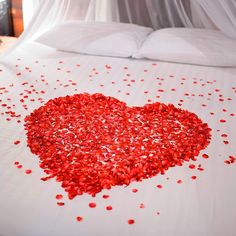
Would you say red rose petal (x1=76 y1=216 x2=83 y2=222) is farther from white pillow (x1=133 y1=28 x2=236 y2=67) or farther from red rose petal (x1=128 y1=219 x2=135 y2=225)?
white pillow (x1=133 y1=28 x2=236 y2=67)

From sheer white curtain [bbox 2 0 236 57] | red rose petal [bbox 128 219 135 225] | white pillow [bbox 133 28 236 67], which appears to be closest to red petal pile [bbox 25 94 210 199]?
red rose petal [bbox 128 219 135 225]

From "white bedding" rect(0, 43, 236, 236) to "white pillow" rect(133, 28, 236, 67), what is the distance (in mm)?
231

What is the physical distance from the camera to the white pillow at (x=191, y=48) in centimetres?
258

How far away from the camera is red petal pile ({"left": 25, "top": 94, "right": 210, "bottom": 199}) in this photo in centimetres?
147

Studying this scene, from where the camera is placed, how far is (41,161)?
1.56 m

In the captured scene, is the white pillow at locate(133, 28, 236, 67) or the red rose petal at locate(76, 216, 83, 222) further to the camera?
the white pillow at locate(133, 28, 236, 67)

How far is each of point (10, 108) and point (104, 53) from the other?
103 centimetres

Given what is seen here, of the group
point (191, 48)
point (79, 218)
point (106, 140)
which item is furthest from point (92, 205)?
point (191, 48)

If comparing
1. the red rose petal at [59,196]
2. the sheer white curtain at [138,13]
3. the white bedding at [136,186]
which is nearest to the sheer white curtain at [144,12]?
the sheer white curtain at [138,13]

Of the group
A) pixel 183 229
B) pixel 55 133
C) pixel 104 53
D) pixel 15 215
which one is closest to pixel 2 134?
pixel 55 133

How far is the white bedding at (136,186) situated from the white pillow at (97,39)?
44cm

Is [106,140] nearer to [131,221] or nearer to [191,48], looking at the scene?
[131,221]

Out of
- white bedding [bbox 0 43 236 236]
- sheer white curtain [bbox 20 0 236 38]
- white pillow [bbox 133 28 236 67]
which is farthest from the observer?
sheer white curtain [bbox 20 0 236 38]

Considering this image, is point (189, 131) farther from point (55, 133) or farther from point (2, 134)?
point (2, 134)
